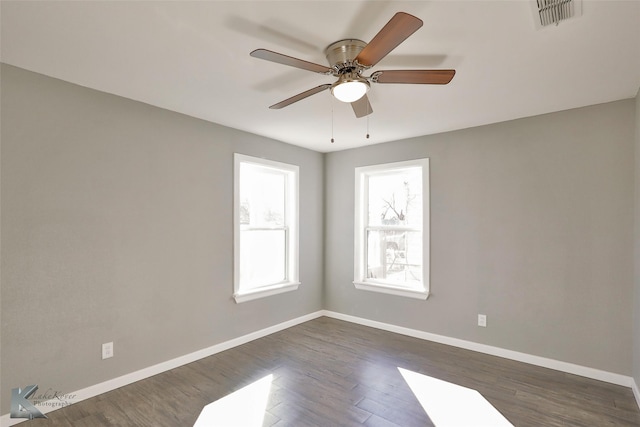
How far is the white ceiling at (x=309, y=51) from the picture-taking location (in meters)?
1.74

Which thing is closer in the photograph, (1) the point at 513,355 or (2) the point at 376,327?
(1) the point at 513,355

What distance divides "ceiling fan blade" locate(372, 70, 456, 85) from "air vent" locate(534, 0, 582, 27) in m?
0.51

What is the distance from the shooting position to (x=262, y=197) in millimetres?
4375

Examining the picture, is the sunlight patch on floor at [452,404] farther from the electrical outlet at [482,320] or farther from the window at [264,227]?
the window at [264,227]

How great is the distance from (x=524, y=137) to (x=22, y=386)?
4.87 metres

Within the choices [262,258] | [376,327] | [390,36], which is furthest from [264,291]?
[390,36]

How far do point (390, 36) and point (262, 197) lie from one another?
3.06 m

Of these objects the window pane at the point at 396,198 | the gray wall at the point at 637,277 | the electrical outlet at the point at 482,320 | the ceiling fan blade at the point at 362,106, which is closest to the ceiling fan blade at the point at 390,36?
the ceiling fan blade at the point at 362,106

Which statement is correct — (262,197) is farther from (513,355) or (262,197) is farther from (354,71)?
(513,355)

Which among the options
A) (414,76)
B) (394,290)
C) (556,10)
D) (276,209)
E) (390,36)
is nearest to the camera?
(390,36)

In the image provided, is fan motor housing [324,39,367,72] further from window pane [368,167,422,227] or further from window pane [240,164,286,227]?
window pane [368,167,422,227]

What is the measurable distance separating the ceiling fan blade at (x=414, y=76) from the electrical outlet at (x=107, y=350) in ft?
9.84

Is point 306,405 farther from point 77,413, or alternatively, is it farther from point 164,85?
point 164,85

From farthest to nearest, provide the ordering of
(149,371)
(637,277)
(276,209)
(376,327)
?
(276,209)
(376,327)
(149,371)
(637,277)
